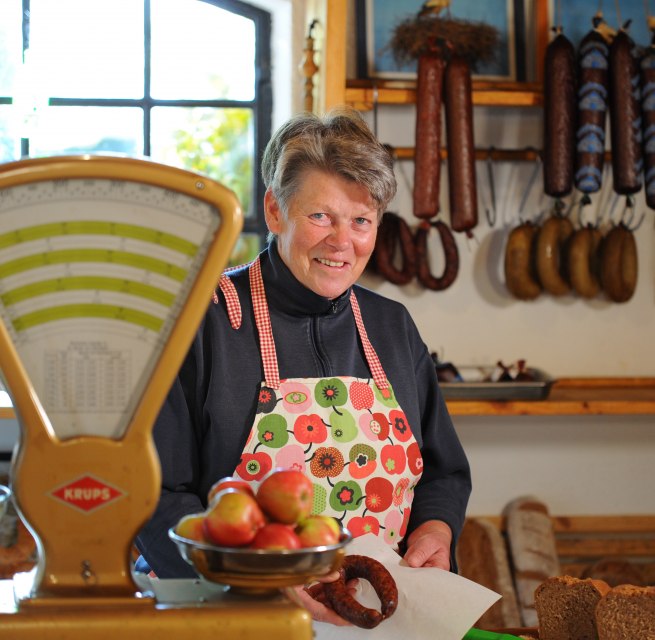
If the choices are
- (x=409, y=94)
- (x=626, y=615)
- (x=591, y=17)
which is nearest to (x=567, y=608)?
(x=626, y=615)

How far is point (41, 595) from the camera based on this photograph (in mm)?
886

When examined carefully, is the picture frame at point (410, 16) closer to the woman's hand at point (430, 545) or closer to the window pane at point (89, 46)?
the window pane at point (89, 46)

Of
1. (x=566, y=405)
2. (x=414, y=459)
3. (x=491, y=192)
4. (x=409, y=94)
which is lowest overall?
(x=566, y=405)

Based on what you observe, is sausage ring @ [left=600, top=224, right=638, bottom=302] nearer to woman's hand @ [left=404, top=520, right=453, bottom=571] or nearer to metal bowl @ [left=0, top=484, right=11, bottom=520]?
woman's hand @ [left=404, top=520, right=453, bottom=571]

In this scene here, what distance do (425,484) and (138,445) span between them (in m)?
1.02

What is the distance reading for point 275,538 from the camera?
0.89 metres

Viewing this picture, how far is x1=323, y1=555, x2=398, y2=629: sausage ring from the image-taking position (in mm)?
1317

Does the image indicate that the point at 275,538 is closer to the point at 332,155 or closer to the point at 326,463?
the point at 326,463

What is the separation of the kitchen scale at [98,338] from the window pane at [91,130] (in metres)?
2.46

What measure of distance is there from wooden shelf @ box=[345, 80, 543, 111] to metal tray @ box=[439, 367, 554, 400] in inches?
33.7

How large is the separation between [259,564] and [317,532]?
0.07 m

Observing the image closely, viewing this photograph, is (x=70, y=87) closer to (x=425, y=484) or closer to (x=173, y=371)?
(x=425, y=484)

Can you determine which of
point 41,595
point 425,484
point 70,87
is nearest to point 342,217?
point 425,484

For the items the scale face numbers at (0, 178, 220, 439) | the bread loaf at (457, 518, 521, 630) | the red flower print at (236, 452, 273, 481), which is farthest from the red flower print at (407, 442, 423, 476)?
the bread loaf at (457, 518, 521, 630)
